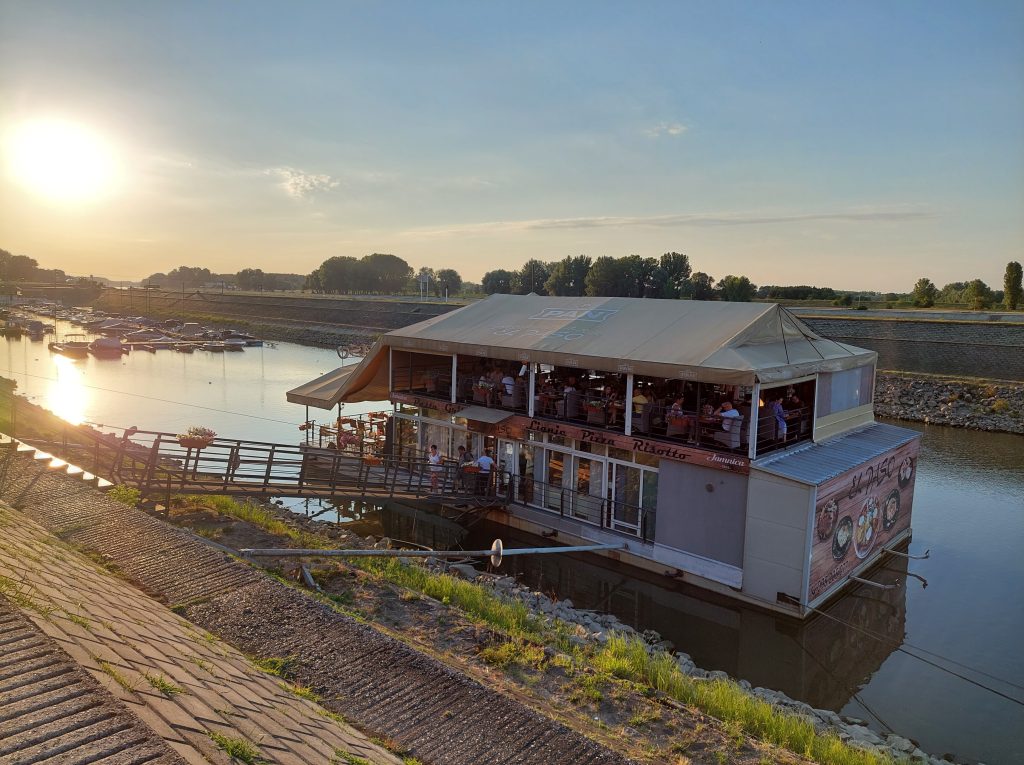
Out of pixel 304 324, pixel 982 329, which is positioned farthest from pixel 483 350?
pixel 304 324

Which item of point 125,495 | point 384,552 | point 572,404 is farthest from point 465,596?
point 125,495

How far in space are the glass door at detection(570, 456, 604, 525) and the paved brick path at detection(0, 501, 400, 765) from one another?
11247 millimetres

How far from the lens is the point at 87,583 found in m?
9.12

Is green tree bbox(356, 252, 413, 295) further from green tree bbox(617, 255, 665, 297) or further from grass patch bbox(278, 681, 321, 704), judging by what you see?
grass patch bbox(278, 681, 321, 704)

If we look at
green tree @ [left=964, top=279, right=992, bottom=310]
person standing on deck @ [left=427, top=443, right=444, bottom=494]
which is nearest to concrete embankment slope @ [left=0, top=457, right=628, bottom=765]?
person standing on deck @ [left=427, top=443, right=444, bottom=494]

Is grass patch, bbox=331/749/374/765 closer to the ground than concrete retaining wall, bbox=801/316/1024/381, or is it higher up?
closer to the ground

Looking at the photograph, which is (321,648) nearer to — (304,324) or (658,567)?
(658,567)

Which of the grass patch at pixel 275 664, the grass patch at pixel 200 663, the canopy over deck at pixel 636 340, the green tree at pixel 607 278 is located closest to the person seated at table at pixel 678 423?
the canopy over deck at pixel 636 340

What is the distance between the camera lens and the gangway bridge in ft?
51.7

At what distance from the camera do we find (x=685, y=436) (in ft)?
56.1

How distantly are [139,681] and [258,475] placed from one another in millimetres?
11634

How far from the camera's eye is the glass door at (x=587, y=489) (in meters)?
18.5

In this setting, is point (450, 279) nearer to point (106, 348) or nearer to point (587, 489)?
point (106, 348)

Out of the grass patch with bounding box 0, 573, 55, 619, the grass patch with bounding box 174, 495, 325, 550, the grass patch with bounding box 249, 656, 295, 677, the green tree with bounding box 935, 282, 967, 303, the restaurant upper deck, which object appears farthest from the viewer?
the green tree with bounding box 935, 282, 967, 303
